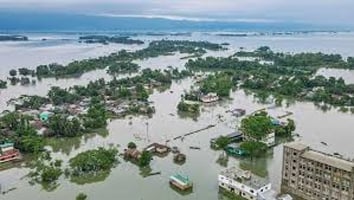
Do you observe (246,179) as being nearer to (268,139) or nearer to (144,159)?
(144,159)

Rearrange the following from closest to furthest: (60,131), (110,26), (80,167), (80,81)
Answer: (80,167), (60,131), (80,81), (110,26)

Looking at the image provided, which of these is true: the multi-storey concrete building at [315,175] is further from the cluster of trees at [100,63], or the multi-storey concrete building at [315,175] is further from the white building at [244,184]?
the cluster of trees at [100,63]

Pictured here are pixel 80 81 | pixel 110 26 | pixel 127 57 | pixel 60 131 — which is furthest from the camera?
pixel 110 26

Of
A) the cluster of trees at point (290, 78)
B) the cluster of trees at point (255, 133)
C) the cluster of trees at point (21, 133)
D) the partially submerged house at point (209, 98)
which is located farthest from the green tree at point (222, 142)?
the cluster of trees at point (290, 78)

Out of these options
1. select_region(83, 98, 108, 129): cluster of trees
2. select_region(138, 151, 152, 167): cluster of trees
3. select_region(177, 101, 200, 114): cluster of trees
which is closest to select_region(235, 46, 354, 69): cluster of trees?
select_region(177, 101, 200, 114): cluster of trees

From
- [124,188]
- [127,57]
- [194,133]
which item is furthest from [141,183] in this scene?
[127,57]

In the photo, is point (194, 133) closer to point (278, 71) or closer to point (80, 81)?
point (80, 81)

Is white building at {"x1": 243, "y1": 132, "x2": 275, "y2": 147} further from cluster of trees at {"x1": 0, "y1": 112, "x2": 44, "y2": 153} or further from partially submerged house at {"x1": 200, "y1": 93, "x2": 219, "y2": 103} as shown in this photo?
partially submerged house at {"x1": 200, "y1": 93, "x2": 219, "y2": 103}
